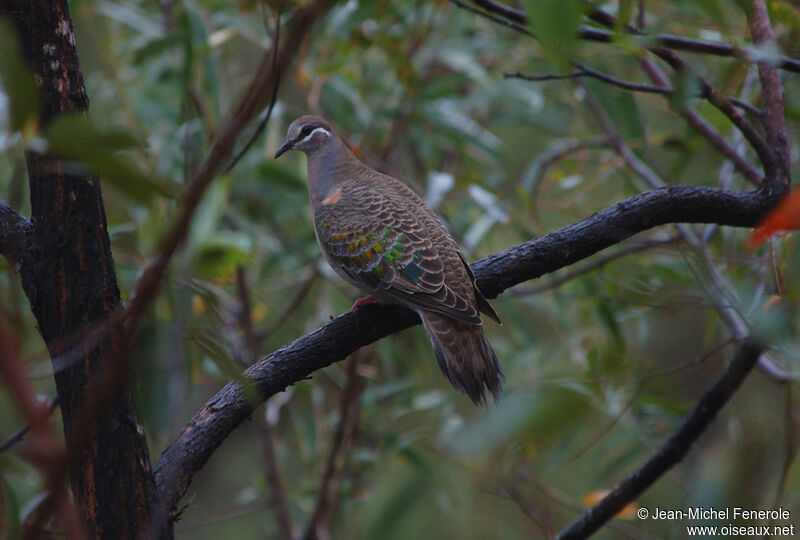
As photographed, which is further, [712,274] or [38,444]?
[712,274]

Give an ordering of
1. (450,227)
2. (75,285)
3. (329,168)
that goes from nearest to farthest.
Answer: (75,285) → (329,168) → (450,227)

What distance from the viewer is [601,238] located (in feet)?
6.40

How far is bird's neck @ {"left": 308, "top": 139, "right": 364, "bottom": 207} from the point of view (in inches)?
128

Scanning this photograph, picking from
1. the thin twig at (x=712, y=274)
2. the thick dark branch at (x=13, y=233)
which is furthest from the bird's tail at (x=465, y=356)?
the thick dark branch at (x=13, y=233)

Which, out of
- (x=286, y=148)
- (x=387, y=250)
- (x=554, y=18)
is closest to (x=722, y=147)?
(x=387, y=250)

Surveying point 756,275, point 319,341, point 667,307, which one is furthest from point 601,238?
point 756,275

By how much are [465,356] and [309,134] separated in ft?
5.02

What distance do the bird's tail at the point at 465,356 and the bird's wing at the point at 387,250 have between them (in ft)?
0.21

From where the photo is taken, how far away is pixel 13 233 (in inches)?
62.9

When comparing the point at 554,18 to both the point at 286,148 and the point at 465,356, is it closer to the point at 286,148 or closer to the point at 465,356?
the point at 465,356

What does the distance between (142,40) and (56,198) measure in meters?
2.71

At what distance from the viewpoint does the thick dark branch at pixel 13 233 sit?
5.11 ft

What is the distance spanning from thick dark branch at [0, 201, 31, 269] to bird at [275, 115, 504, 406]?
1.14 metres

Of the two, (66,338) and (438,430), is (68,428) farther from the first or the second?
(438,430)
